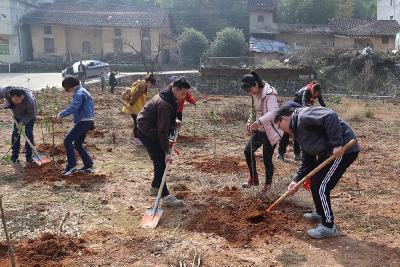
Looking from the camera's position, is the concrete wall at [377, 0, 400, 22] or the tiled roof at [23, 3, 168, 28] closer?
the tiled roof at [23, 3, 168, 28]

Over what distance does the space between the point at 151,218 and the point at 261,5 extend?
36128 mm

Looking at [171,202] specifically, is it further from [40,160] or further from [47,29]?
[47,29]

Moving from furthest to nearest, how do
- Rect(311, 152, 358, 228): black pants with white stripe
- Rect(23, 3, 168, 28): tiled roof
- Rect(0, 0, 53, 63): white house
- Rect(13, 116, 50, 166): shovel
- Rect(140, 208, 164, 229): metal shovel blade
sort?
Rect(23, 3, 168, 28): tiled roof, Rect(0, 0, 53, 63): white house, Rect(13, 116, 50, 166): shovel, Rect(140, 208, 164, 229): metal shovel blade, Rect(311, 152, 358, 228): black pants with white stripe

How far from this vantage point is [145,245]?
407 cm

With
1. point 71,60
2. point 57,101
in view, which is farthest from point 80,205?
point 71,60

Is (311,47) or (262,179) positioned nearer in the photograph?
(262,179)

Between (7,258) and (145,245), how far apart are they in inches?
48.4

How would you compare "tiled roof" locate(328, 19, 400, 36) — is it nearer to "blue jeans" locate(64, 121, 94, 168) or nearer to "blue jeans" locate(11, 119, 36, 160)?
"blue jeans" locate(11, 119, 36, 160)

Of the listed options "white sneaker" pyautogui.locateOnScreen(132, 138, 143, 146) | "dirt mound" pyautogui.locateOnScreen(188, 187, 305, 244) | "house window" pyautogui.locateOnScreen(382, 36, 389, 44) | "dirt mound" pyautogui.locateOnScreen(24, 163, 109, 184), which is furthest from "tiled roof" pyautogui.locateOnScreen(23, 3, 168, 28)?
"dirt mound" pyautogui.locateOnScreen(188, 187, 305, 244)

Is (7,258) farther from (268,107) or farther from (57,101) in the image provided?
(57,101)

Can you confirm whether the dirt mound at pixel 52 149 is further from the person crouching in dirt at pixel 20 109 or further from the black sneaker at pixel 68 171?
the black sneaker at pixel 68 171

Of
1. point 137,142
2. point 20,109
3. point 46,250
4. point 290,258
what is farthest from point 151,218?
point 137,142

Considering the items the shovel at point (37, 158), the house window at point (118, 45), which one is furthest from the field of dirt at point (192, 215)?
the house window at point (118, 45)

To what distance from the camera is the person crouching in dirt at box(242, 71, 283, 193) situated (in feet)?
16.2
